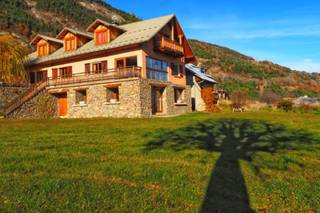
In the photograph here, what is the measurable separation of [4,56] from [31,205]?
1196 inches

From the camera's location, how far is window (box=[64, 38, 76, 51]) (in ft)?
109

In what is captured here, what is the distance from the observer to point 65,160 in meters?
8.36

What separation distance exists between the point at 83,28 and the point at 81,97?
59201 mm

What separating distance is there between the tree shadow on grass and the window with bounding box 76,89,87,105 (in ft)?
60.8

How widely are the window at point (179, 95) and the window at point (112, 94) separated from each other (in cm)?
773

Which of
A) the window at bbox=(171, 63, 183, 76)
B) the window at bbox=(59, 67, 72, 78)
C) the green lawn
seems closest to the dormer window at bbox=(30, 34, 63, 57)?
the window at bbox=(59, 67, 72, 78)

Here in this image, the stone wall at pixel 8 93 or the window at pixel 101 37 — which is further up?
the window at pixel 101 37

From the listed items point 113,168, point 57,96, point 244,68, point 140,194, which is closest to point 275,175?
point 140,194

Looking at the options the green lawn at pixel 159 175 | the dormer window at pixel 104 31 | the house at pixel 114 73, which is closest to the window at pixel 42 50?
the house at pixel 114 73

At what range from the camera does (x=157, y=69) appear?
97.5 ft

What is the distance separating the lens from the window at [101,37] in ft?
99.6

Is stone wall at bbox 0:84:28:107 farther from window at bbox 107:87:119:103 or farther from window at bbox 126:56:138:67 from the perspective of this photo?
window at bbox 126:56:138:67

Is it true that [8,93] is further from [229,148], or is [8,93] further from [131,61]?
[229,148]

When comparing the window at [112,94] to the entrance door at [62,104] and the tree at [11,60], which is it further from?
the tree at [11,60]
